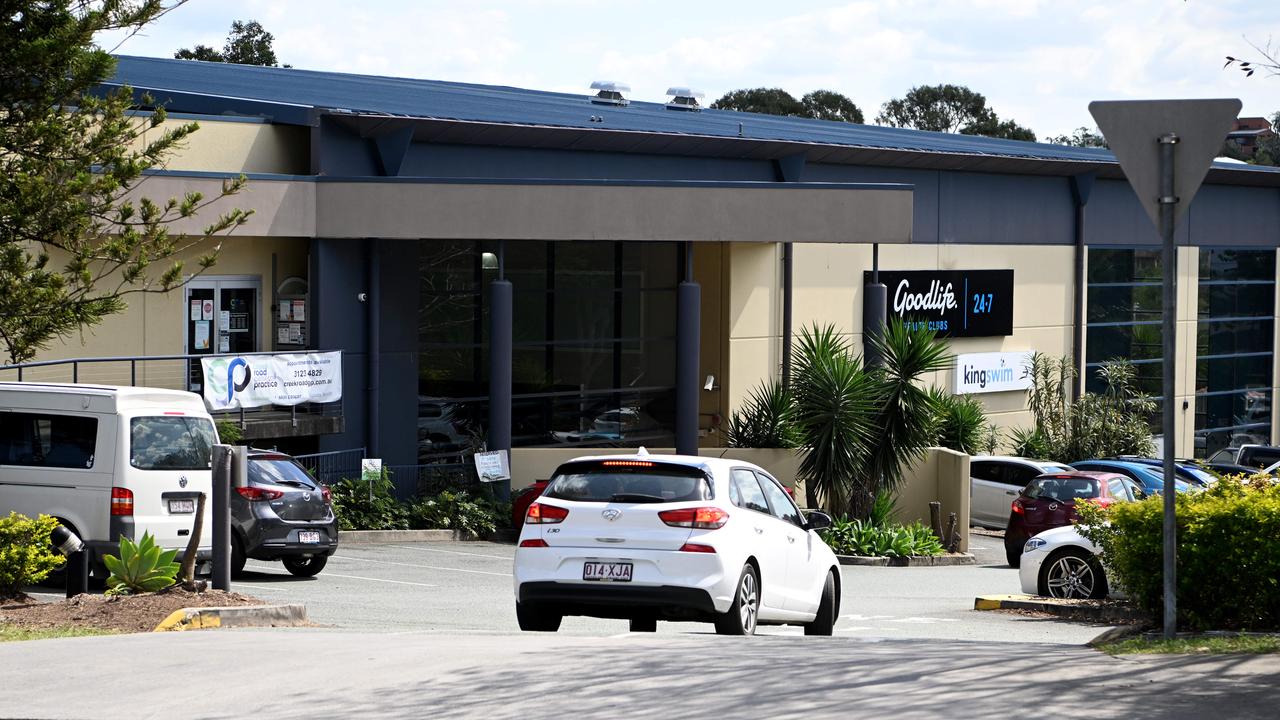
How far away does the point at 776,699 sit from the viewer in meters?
8.16

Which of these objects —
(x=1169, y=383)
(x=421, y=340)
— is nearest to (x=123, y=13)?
(x=1169, y=383)

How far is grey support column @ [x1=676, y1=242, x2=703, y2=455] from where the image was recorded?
2998 centimetres

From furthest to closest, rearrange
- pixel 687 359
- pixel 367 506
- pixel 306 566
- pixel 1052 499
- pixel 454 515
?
pixel 687 359 < pixel 454 515 < pixel 367 506 < pixel 1052 499 < pixel 306 566

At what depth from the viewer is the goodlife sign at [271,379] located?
80.7ft

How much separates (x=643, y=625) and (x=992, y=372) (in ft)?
99.7

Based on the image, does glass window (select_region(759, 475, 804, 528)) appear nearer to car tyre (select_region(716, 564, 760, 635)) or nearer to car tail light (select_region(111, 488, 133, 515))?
car tyre (select_region(716, 564, 760, 635))

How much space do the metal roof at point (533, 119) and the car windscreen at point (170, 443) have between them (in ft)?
37.5

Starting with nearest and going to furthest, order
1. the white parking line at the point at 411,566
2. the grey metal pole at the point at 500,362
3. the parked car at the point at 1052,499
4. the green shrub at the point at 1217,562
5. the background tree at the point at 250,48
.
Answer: the green shrub at the point at 1217,562 < the white parking line at the point at 411,566 < the parked car at the point at 1052,499 < the grey metal pole at the point at 500,362 < the background tree at the point at 250,48

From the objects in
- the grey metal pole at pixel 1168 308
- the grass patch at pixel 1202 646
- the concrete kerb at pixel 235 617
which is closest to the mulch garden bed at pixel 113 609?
the concrete kerb at pixel 235 617

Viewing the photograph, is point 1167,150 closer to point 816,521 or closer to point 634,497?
point 634,497

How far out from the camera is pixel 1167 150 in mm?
9117

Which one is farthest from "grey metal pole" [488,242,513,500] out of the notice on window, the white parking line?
the white parking line

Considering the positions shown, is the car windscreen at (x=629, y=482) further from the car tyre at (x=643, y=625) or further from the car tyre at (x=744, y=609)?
the car tyre at (x=643, y=625)

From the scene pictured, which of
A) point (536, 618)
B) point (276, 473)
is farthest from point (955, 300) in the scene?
point (536, 618)
